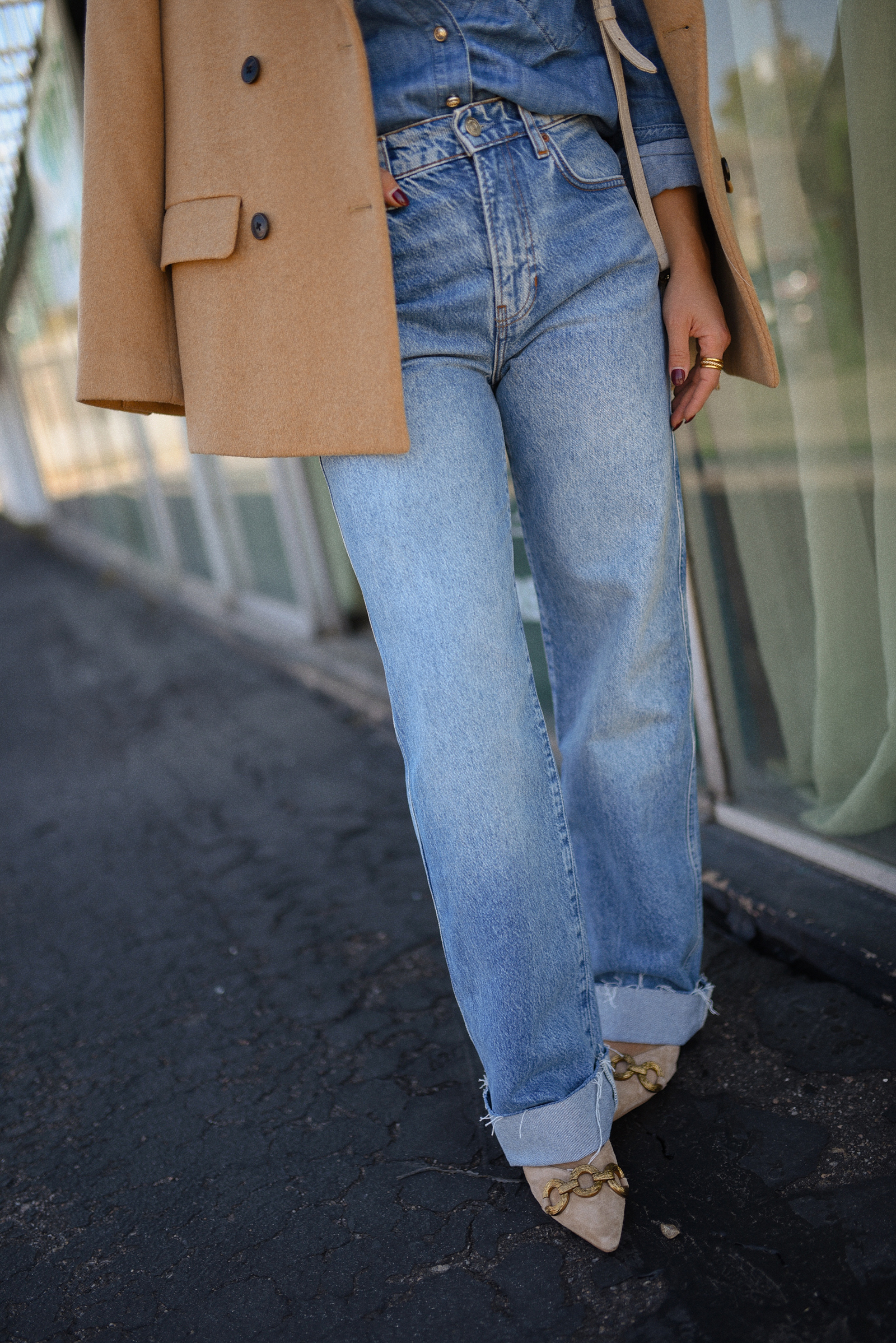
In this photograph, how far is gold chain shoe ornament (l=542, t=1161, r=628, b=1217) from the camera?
1262 mm

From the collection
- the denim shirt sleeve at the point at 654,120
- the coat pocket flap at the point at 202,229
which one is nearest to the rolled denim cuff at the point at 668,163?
the denim shirt sleeve at the point at 654,120

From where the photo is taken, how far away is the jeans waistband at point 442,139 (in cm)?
115

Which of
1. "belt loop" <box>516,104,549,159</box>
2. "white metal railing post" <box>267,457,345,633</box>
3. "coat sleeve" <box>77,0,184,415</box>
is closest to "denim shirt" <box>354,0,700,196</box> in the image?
"belt loop" <box>516,104,549,159</box>

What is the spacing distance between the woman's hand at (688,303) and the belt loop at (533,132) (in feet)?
0.73

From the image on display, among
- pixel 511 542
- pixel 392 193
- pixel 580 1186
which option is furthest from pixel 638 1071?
pixel 392 193

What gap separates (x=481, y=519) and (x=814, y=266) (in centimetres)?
88

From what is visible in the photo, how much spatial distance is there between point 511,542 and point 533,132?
0.47 m

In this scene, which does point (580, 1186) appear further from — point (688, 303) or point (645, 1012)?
point (688, 303)

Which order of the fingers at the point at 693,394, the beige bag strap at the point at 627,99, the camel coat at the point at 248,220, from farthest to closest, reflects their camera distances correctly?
the fingers at the point at 693,394
the beige bag strap at the point at 627,99
the camel coat at the point at 248,220

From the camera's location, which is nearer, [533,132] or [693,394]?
[533,132]

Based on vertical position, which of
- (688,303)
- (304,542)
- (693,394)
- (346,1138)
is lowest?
(346,1138)

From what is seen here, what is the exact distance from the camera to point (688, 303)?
133cm

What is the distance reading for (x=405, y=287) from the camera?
3.83ft

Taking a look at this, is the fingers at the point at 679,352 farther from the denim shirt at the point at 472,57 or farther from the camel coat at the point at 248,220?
the denim shirt at the point at 472,57
